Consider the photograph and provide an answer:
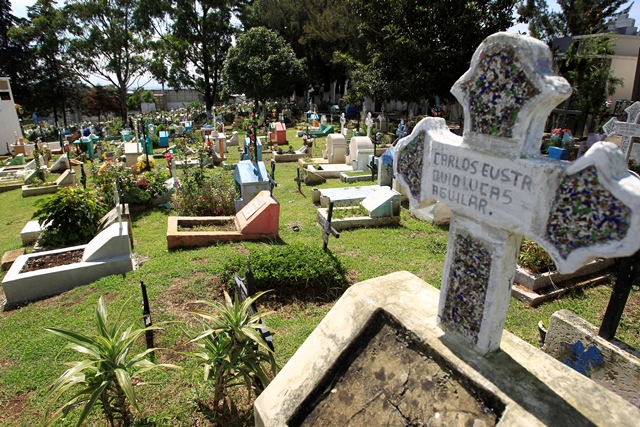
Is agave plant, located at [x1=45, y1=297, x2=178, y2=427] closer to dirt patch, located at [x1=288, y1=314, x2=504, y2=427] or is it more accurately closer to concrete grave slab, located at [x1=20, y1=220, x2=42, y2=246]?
dirt patch, located at [x1=288, y1=314, x2=504, y2=427]

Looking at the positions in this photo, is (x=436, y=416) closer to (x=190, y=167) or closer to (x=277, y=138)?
(x=190, y=167)

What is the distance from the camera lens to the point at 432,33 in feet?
57.8

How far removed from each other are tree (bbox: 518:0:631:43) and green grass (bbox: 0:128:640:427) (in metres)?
25.7

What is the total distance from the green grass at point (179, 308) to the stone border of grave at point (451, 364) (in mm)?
949

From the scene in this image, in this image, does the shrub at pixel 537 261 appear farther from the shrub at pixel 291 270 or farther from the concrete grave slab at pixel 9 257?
the concrete grave slab at pixel 9 257

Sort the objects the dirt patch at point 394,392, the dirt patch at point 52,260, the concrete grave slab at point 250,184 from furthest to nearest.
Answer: the concrete grave slab at point 250,184, the dirt patch at point 52,260, the dirt patch at point 394,392

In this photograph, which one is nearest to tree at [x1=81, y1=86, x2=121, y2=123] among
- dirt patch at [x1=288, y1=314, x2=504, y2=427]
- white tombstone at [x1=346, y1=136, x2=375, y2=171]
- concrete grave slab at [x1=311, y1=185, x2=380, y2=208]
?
white tombstone at [x1=346, y1=136, x2=375, y2=171]

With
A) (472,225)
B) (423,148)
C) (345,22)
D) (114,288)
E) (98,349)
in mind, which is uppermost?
(345,22)

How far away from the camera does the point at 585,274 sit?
5.84 metres

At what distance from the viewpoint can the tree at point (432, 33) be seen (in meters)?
17.1

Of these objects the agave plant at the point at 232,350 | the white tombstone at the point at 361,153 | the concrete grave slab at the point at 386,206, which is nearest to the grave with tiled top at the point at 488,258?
the agave plant at the point at 232,350

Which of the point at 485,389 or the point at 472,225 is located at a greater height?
the point at 472,225

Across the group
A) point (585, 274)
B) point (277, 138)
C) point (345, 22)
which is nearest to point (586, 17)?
point (345, 22)

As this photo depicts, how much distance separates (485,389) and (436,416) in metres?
0.32
